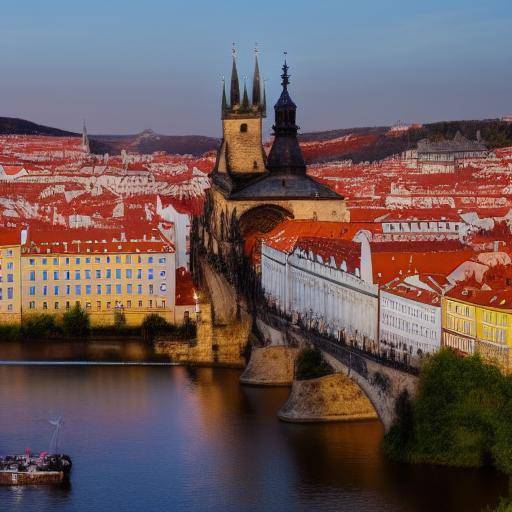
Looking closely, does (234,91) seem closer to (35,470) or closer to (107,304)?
(107,304)

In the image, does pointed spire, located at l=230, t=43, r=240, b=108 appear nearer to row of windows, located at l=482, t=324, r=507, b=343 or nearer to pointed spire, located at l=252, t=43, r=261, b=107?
pointed spire, located at l=252, t=43, r=261, b=107

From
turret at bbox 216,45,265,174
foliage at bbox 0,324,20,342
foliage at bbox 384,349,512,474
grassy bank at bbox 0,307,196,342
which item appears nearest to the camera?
foliage at bbox 384,349,512,474

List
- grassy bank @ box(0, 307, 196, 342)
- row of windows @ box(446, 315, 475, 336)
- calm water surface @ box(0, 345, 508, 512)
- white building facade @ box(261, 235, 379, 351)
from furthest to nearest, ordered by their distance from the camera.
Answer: grassy bank @ box(0, 307, 196, 342) → white building facade @ box(261, 235, 379, 351) → row of windows @ box(446, 315, 475, 336) → calm water surface @ box(0, 345, 508, 512)

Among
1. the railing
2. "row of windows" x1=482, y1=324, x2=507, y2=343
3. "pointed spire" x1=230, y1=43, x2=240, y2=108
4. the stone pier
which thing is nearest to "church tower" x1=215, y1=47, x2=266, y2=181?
"pointed spire" x1=230, y1=43, x2=240, y2=108

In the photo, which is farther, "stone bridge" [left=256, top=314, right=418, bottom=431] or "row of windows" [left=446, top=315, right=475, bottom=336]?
"stone bridge" [left=256, top=314, right=418, bottom=431]

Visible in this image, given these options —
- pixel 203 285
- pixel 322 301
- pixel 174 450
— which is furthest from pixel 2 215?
pixel 174 450

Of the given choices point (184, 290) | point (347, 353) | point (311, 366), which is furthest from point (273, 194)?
point (347, 353)

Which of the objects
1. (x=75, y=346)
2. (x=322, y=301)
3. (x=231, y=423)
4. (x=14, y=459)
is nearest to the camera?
(x=14, y=459)

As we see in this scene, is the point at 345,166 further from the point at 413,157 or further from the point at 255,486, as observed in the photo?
the point at 255,486
